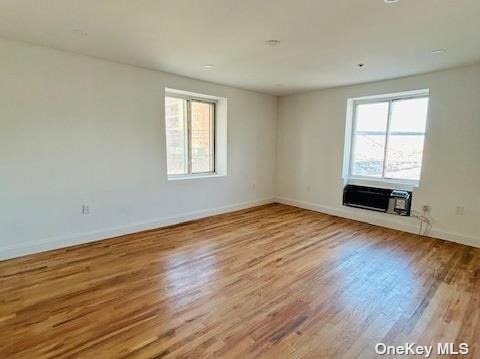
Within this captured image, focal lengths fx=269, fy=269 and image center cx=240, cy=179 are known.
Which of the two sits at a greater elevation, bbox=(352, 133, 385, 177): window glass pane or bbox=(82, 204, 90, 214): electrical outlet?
bbox=(352, 133, 385, 177): window glass pane

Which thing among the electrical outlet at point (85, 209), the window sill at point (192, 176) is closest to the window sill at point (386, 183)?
the window sill at point (192, 176)

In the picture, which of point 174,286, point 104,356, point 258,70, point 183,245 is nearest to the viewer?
point 104,356

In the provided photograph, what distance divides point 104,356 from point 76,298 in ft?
2.84

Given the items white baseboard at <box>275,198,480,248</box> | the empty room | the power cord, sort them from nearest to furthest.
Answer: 1. the empty room
2. white baseboard at <box>275,198,480,248</box>
3. the power cord

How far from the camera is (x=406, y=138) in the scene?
4.43 meters

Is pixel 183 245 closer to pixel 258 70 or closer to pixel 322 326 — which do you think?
pixel 322 326

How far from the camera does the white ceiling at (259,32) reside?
2.14 m

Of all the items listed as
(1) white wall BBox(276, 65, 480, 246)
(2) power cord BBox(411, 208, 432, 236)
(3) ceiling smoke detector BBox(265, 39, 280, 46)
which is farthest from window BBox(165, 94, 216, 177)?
(2) power cord BBox(411, 208, 432, 236)

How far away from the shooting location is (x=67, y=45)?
3.08 m

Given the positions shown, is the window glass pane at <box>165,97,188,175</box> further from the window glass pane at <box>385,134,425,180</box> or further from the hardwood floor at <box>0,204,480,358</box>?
the window glass pane at <box>385,134,425,180</box>

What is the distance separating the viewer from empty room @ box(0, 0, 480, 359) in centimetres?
205

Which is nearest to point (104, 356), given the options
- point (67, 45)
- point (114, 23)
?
point (114, 23)

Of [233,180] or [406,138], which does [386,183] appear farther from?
[233,180]

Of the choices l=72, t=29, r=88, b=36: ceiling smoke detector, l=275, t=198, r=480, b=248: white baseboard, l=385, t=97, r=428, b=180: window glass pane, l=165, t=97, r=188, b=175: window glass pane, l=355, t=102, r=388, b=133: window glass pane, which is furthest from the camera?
l=355, t=102, r=388, b=133: window glass pane
